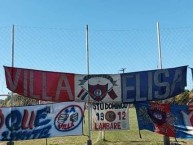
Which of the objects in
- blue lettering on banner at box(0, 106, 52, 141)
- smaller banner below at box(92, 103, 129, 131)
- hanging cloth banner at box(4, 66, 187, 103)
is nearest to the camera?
blue lettering on banner at box(0, 106, 52, 141)

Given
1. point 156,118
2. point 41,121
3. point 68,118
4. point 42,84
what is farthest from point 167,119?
point 42,84

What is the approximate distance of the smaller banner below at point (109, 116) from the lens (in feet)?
44.9

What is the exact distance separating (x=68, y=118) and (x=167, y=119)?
121 inches

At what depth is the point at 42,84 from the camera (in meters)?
13.0

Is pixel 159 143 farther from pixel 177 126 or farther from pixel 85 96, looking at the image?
pixel 85 96

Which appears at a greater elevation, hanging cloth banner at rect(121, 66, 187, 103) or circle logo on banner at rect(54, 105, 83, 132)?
hanging cloth banner at rect(121, 66, 187, 103)

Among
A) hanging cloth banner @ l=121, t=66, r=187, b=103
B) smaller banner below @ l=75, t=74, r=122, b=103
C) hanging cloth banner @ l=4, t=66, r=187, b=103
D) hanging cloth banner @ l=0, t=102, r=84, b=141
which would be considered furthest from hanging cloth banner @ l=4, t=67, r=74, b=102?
hanging cloth banner @ l=121, t=66, r=187, b=103

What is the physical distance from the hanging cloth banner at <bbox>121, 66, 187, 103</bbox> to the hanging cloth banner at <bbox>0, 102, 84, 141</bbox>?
1.63m

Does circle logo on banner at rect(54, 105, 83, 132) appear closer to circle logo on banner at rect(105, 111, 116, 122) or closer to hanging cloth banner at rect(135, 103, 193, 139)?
circle logo on banner at rect(105, 111, 116, 122)

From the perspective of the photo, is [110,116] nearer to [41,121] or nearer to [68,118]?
[68,118]

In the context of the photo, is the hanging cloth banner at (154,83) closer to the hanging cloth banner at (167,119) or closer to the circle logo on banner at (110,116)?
the hanging cloth banner at (167,119)

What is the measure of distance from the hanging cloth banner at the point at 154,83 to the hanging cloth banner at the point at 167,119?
1.18ft

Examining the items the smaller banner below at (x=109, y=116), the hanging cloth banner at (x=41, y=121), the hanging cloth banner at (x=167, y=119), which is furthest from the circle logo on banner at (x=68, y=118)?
the hanging cloth banner at (x=167, y=119)

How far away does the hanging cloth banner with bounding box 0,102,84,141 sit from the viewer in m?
12.5
